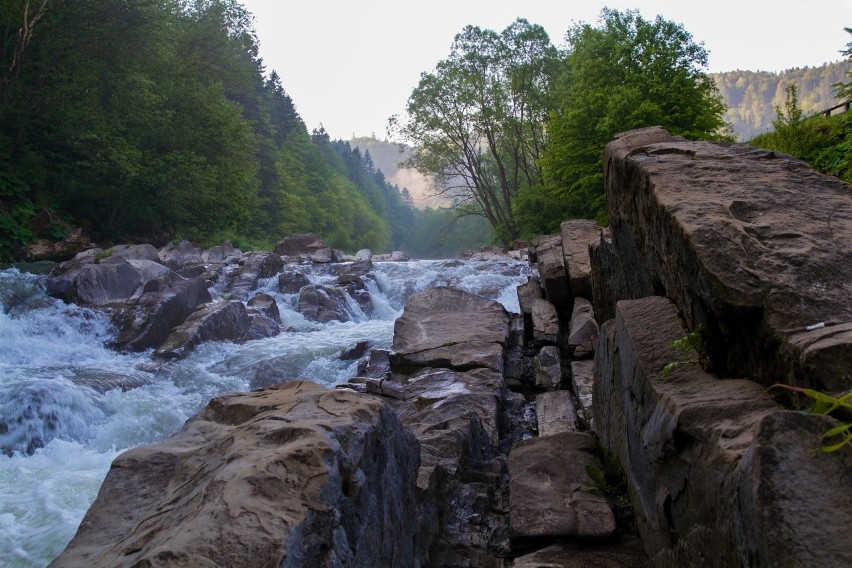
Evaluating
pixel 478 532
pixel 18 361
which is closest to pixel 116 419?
pixel 18 361

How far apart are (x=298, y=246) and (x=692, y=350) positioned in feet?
85.6

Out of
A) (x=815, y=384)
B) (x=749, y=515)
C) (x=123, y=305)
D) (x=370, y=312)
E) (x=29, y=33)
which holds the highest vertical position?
(x=29, y=33)

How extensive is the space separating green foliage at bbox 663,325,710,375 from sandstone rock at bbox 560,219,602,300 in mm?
5647

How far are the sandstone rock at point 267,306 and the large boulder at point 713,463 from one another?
36.7 ft

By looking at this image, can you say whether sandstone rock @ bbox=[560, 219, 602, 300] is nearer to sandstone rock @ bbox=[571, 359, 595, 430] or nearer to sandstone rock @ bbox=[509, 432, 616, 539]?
sandstone rock @ bbox=[571, 359, 595, 430]

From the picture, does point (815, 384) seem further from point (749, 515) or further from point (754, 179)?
point (754, 179)

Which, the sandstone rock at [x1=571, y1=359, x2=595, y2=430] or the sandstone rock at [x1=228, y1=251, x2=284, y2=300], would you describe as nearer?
the sandstone rock at [x1=571, y1=359, x2=595, y2=430]

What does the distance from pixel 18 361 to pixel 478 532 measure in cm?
1030

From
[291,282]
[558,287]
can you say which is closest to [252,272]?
[291,282]

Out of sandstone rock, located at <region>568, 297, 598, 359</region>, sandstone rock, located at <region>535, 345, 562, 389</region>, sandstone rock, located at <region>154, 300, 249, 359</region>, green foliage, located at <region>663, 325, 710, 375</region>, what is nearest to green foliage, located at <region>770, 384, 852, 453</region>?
green foliage, located at <region>663, 325, 710, 375</region>

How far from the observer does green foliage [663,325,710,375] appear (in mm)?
2719

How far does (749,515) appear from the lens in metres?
1.60

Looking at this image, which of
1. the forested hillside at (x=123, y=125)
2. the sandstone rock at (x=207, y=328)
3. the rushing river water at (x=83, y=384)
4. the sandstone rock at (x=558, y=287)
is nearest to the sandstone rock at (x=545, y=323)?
the sandstone rock at (x=558, y=287)

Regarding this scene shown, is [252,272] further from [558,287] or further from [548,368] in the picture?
[548,368]
